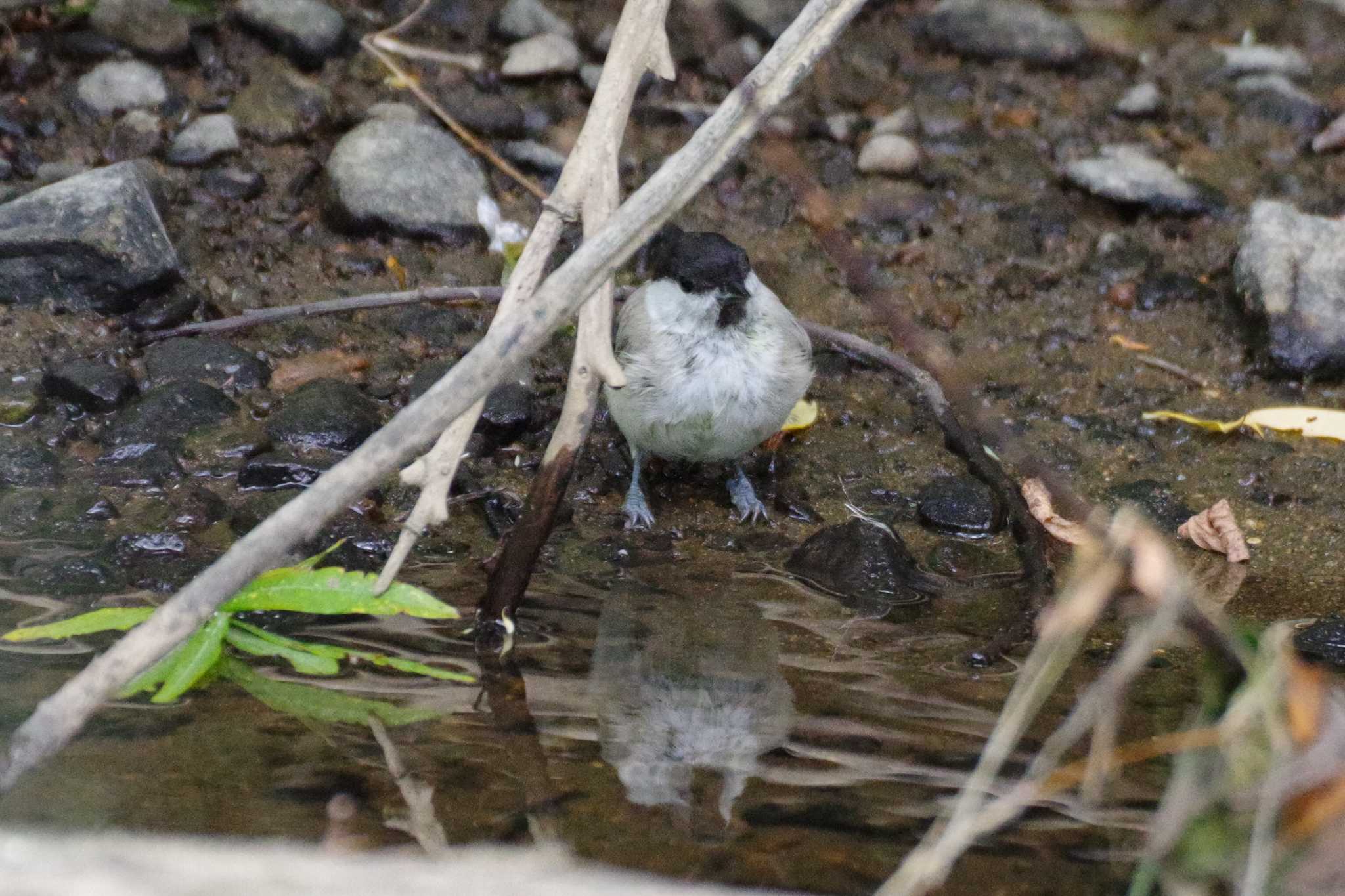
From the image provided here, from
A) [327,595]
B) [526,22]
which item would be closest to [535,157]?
[526,22]

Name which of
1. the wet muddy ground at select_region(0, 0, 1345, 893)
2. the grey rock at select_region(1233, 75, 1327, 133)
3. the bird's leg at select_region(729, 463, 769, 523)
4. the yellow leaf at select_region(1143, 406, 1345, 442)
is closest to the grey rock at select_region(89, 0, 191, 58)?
the wet muddy ground at select_region(0, 0, 1345, 893)

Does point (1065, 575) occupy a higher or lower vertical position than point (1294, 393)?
lower

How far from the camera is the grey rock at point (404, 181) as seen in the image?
6.45m

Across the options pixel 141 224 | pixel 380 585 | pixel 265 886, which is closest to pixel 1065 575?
pixel 380 585

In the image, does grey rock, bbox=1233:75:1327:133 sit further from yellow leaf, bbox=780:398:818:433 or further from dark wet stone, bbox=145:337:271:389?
dark wet stone, bbox=145:337:271:389

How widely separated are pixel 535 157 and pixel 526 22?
3.97 ft

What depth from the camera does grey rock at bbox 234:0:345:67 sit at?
725 cm

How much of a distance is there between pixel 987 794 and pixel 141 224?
14.2 ft

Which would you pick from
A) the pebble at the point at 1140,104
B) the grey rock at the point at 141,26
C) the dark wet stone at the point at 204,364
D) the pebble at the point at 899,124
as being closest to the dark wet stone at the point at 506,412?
the dark wet stone at the point at 204,364

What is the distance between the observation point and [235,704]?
327 cm

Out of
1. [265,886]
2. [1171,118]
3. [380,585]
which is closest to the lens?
[265,886]

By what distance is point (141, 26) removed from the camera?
7.14 metres

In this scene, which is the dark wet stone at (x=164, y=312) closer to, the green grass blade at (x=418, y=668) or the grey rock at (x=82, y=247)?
the grey rock at (x=82, y=247)

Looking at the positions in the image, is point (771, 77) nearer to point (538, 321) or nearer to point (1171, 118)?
point (538, 321)
